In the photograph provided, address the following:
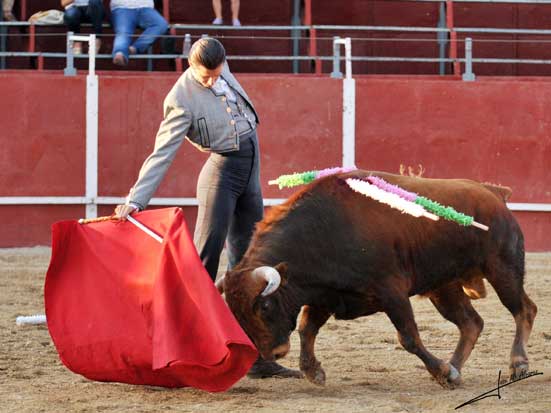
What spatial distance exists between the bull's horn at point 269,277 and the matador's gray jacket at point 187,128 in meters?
0.63

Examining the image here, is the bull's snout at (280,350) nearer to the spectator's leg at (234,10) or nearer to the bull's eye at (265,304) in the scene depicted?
the bull's eye at (265,304)

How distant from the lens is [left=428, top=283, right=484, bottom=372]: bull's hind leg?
585cm

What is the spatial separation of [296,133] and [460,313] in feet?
19.3

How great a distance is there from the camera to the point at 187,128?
5.32m

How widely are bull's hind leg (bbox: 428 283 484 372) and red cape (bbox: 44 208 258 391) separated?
4.57ft

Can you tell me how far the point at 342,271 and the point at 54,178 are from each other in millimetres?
6747

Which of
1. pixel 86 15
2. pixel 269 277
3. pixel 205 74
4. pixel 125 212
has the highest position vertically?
pixel 86 15

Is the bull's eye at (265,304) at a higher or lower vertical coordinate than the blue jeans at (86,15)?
lower

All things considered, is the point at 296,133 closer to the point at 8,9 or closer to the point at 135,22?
the point at 135,22

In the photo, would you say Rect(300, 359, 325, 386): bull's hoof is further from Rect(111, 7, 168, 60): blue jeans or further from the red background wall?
Rect(111, 7, 168, 60): blue jeans

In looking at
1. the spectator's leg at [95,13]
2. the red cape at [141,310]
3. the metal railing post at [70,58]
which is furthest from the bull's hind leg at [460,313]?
the spectator's leg at [95,13]

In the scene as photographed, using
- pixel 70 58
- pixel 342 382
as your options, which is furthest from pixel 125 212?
pixel 70 58

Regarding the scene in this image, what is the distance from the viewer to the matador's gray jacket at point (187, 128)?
527cm

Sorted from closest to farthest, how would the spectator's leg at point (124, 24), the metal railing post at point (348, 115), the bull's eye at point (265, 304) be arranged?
the bull's eye at point (265, 304), the metal railing post at point (348, 115), the spectator's leg at point (124, 24)
